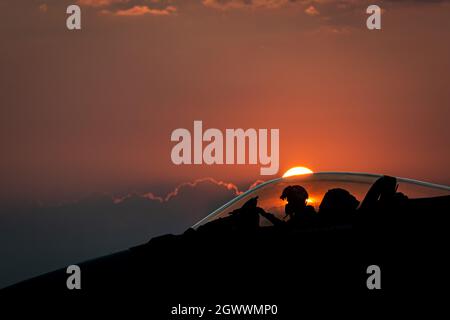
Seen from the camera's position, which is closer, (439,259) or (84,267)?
(439,259)

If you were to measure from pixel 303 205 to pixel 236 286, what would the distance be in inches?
48.2

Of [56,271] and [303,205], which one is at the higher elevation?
[303,205]

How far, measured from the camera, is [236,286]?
8.81 metres

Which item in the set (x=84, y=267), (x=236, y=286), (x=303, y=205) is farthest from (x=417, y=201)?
(x=84, y=267)

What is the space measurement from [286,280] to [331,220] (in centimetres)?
87

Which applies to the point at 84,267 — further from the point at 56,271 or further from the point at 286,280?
the point at 286,280

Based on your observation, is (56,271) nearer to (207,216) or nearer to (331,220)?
(207,216)
